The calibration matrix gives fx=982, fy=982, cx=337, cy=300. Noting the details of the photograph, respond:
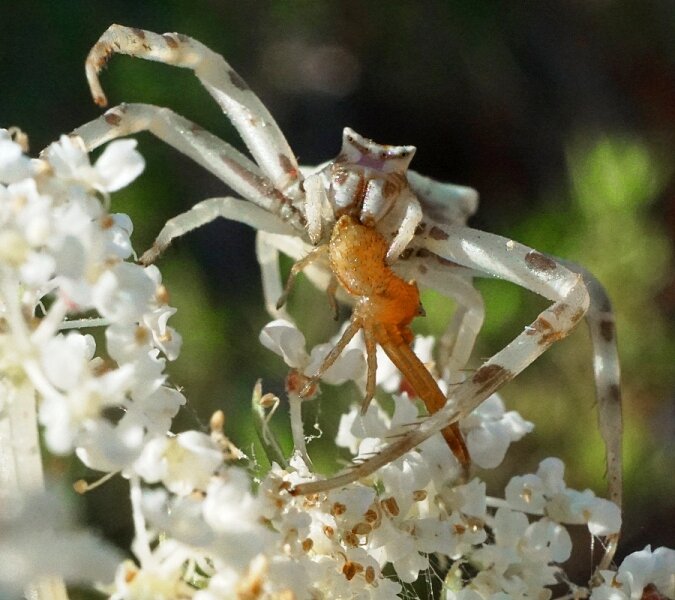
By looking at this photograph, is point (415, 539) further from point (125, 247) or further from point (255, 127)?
point (255, 127)

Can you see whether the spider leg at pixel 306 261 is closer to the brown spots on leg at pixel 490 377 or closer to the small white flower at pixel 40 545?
the brown spots on leg at pixel 490 377

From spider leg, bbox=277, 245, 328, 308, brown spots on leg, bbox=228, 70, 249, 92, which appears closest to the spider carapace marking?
spider leg, bbox=277, 245, 328, 308

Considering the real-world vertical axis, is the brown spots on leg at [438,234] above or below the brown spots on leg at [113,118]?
below

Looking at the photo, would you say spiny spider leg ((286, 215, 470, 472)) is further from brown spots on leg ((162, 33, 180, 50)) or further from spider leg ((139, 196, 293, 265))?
brown spots on leg ((162, 33, 180, 50))

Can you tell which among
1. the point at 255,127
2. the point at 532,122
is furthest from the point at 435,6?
the point at 255,127

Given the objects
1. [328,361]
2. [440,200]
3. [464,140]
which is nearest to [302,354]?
[328,361]

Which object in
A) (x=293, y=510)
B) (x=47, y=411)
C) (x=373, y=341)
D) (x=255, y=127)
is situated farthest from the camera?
(x=255, y=127)

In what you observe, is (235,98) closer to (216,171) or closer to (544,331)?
(216,171)

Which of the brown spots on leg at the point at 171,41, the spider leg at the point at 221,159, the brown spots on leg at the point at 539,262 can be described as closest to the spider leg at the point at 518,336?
the brown spots on leg at the point at 539,262
